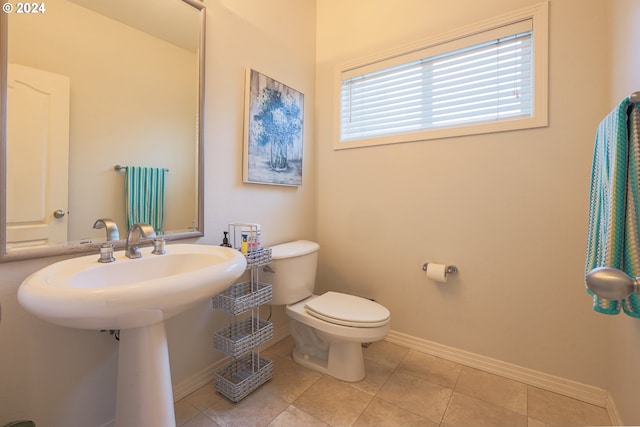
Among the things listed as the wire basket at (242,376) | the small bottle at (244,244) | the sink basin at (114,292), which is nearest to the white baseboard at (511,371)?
the wire basket at (242,376)

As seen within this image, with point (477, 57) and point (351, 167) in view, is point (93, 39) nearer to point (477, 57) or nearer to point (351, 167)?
point (351, 167)

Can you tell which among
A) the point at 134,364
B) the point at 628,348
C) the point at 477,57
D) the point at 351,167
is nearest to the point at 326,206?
the point at 351,167

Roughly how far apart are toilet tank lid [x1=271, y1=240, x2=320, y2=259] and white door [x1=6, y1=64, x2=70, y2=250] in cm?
96

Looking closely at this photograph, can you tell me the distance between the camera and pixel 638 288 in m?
0.48

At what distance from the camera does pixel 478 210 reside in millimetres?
1658

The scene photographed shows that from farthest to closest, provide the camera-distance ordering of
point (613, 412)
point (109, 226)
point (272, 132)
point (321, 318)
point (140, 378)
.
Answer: point (272, 132) < point (321, 318) < point (613, 412) < point (109, 226) < point (140, 378)

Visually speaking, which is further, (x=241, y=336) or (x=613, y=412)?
(x=241, y=336)

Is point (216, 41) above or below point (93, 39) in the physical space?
above

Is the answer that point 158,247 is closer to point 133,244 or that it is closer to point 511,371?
point 133,244

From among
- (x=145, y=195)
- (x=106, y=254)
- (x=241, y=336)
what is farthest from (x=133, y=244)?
(x=241, y=336)

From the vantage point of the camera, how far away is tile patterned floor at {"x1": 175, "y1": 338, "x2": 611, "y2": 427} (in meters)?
1.30

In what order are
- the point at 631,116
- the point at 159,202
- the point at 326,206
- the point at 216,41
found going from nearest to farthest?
the point at 631,116 → the point at 159,202 → the point at 216,41 → the point at 326,206

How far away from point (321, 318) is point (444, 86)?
1595mm

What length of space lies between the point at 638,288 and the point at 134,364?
1.30 meters
